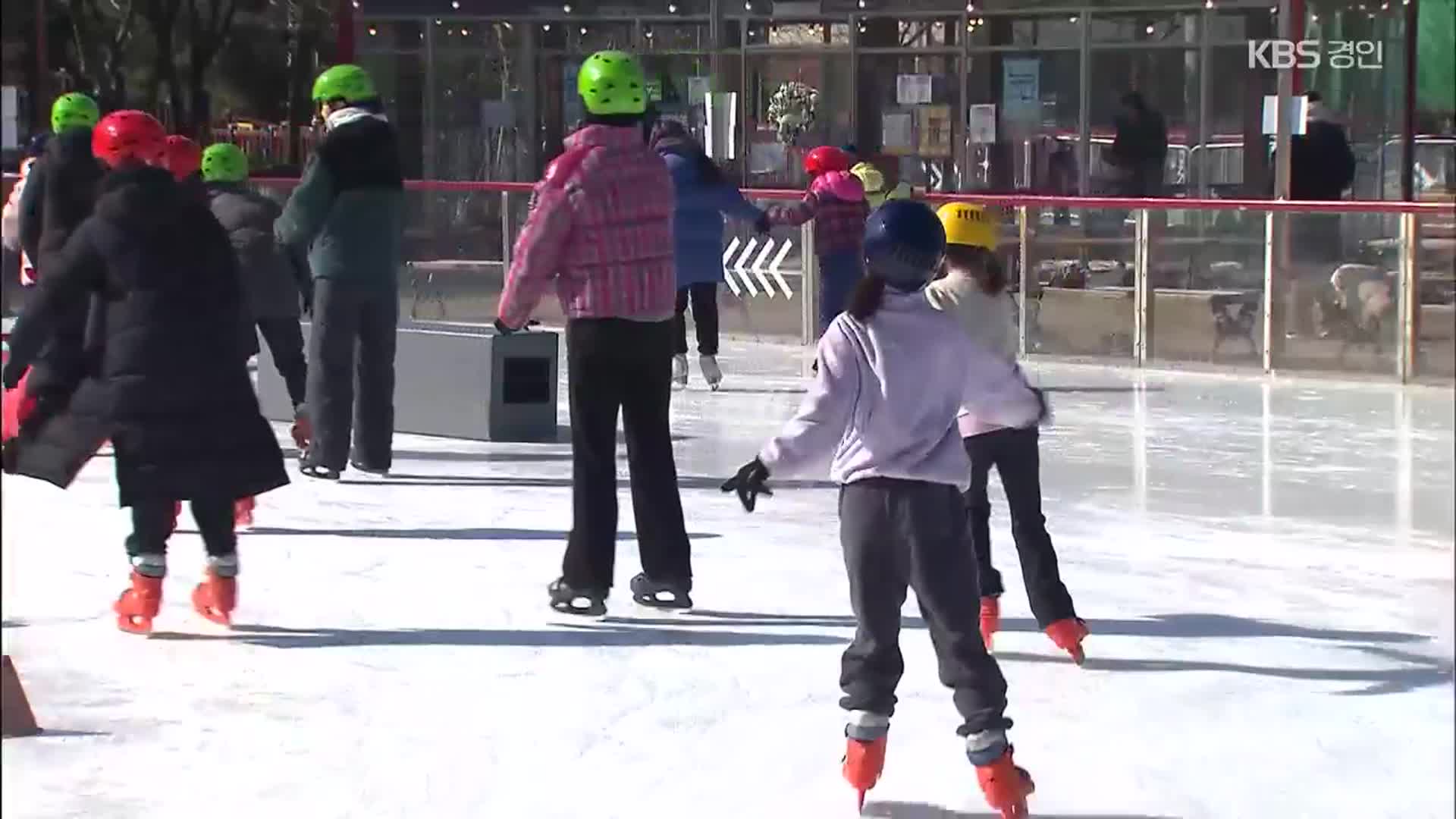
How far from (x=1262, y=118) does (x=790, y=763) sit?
468 inches

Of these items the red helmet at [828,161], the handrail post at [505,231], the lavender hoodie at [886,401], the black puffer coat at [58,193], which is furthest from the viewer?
the handrail post at [505,231]

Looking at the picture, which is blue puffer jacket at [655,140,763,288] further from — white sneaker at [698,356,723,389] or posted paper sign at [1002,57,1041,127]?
posted paper sign at [1002,57,1041,127]

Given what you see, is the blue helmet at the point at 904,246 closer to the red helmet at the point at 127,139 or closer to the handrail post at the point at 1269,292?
the red helmet at the point at 127,139

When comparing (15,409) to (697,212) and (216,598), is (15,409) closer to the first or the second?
(216,598)

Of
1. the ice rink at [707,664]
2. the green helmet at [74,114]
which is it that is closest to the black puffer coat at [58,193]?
the green helmet at [74,114]

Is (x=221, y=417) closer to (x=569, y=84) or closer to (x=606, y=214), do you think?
(x=606, y=214)

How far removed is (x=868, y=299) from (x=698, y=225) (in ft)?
19.9

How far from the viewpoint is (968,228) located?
4824 mm

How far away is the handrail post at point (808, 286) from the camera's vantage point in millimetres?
13547

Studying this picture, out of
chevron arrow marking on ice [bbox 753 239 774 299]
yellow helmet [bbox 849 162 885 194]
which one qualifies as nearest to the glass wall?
chevron arrow marking on ice [bbox 753 239 774 299]

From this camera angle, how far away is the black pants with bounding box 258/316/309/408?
8.60 metres

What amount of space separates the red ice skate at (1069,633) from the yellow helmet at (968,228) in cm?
95

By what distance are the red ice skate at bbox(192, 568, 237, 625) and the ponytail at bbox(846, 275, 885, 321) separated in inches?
92.7

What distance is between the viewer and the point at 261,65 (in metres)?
19.0
